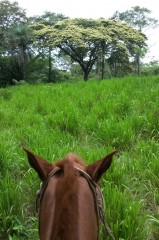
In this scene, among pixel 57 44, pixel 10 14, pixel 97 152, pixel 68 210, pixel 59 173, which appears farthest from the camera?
pixel 10 14

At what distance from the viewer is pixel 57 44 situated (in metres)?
15.7

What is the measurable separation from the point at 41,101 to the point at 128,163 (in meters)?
2.79

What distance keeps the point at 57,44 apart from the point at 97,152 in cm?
1344

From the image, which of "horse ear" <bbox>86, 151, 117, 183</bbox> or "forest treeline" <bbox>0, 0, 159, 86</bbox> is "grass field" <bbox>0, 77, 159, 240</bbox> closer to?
"horse ear" <bbox>86, 151, 117, 183</bbox>

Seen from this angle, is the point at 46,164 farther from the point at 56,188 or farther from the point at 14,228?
the point at 14,228

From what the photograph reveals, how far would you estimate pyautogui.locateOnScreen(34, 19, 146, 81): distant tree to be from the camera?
15602 millimetres

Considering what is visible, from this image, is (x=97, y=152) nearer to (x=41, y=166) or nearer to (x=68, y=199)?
(x=41, y=166)

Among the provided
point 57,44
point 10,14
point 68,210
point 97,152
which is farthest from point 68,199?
point 10,14

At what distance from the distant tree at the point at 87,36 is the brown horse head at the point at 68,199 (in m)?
14.8

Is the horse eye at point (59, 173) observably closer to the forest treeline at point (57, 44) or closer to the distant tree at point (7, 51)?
the forest treeline at point (57, 44)

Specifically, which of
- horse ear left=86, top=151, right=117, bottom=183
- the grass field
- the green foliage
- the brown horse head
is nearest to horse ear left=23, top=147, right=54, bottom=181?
the brown horse head

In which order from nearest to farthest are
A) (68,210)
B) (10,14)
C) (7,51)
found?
(68,210), (7,51), (10,14)

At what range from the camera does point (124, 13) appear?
25.0 meters

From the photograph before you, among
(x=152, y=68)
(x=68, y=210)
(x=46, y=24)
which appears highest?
(x=46, y=24)
